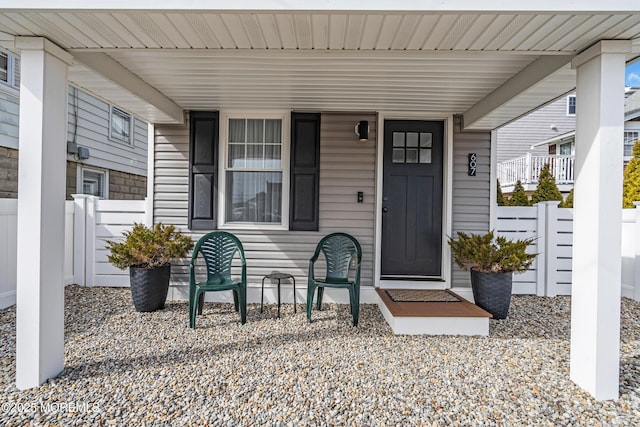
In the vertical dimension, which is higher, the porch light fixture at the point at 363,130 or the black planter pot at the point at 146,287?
the porch light fixture at the point at 363,130

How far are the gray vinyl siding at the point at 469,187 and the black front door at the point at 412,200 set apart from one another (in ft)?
0.65

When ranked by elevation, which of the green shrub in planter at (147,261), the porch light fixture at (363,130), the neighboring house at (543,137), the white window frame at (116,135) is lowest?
the green shrub in planter at (147,261)

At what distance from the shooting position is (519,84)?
286cm

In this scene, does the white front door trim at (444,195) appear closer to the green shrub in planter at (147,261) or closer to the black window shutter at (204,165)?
the black window shutter at (204,165)

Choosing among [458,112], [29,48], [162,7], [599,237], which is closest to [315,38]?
[162,7]

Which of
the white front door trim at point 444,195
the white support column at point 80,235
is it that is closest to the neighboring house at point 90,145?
the white support column at point 80,235

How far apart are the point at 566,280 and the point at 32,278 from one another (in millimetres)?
5562

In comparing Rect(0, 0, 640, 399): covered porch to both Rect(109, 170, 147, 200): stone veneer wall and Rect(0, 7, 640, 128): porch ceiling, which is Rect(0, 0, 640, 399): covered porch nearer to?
Rect(0, 7, 640, 128): porch ceiling

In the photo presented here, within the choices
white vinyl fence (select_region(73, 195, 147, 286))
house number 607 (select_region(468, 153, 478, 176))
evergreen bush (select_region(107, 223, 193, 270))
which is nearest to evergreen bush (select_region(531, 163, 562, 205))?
house number 607 (select_region(468, 153, 478, 176))

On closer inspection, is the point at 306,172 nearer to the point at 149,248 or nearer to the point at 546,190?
the point at 149,248

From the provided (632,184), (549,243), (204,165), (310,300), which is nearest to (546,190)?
(632,184)

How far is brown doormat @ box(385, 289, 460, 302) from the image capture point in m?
3.57

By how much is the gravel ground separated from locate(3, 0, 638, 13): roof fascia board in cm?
221

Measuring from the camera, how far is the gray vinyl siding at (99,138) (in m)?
6.07
